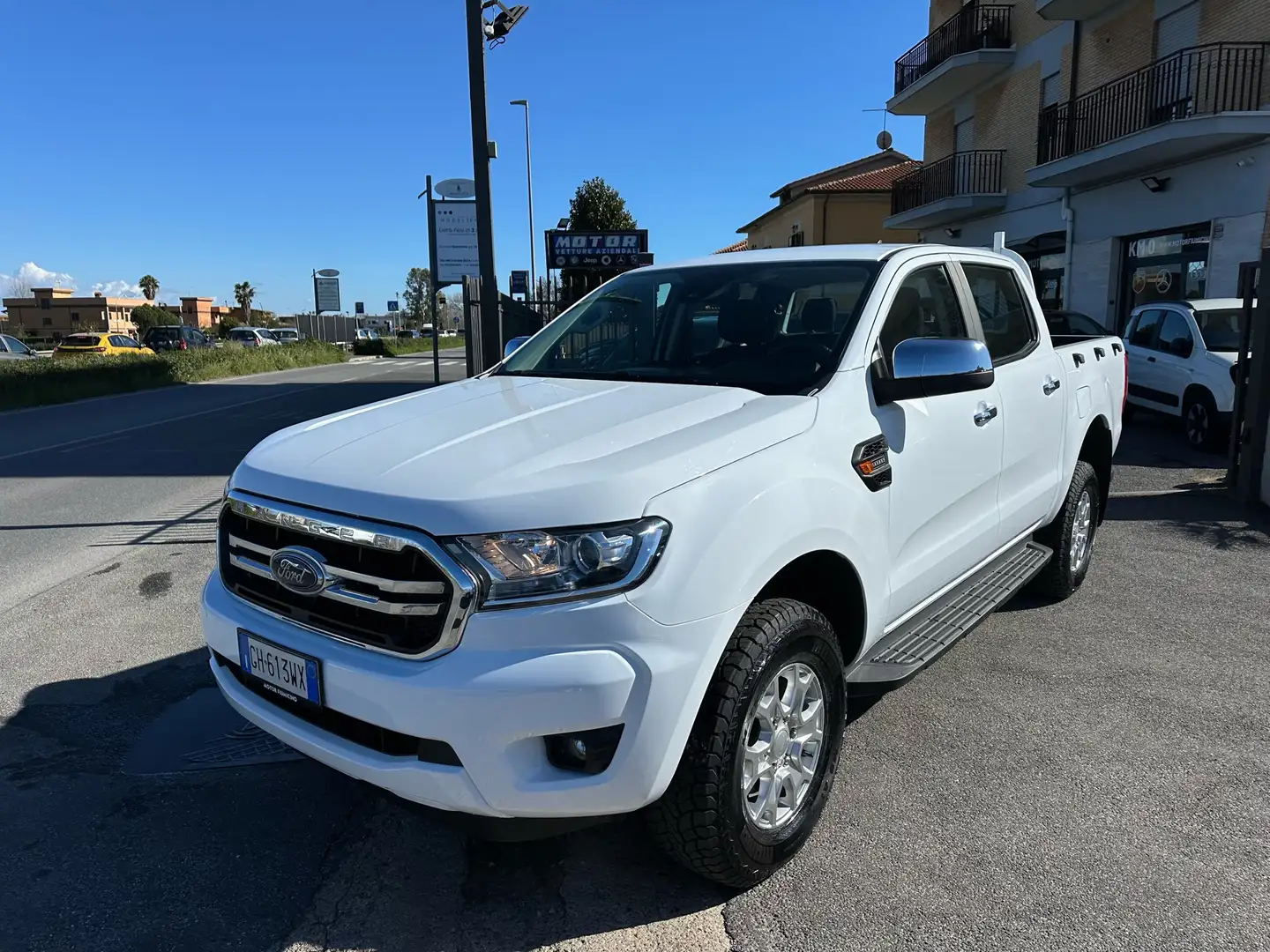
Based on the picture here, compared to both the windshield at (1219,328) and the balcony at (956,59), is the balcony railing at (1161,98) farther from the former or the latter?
the windshield at (1219,328)

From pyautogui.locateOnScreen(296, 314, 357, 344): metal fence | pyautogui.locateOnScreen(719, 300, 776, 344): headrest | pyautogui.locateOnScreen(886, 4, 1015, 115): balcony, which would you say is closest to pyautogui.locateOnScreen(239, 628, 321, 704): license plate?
pyautogui.locateOnScreen(719, 300, 776, 344): headrest

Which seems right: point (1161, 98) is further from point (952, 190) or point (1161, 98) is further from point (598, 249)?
point (598, 249)

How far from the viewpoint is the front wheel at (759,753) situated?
2301mm

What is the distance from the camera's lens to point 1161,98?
16609 millimetres

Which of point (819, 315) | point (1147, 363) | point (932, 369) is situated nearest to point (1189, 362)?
point (1147, 363)

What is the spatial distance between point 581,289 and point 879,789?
2706 cm

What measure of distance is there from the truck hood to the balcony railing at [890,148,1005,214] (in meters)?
22.8

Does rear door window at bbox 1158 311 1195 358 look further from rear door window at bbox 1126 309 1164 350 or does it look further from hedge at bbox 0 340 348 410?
hedge at bbox 0 340 348 410

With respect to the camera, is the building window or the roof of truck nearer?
the roof of truck

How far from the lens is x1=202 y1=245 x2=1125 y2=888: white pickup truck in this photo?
6.95 feet

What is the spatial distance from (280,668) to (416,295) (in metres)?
112

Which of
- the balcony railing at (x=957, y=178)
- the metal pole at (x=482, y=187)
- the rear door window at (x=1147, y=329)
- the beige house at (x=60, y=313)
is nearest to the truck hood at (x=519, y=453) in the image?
the metal pole at (x=482, y=187)

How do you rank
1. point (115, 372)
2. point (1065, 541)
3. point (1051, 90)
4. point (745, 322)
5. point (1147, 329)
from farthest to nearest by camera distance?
point (115, 372)
point (1051, 90)
point (1147, 329)
point (1065, 541)
point (745, 322)

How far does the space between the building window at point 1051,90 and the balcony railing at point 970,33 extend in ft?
6.27
